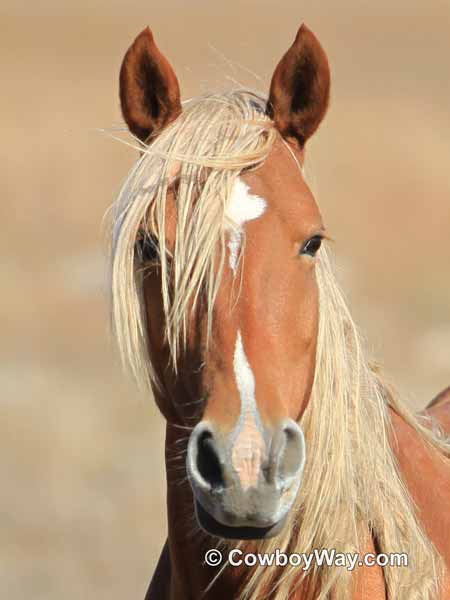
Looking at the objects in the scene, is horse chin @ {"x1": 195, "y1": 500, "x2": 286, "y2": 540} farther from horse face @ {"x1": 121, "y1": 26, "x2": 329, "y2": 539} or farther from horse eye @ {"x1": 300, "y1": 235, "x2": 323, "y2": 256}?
horse eye @ {"x1": 300, "y1": 235, "x2": 323, "y2": 256}

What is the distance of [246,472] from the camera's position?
234cm

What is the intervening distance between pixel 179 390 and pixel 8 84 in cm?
1393

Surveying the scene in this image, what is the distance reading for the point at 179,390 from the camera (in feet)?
8.82

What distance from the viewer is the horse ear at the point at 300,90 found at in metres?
2.93

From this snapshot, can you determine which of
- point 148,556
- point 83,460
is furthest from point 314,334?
point 83,460

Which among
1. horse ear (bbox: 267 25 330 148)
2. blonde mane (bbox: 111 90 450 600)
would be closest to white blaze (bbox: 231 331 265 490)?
blonde mane (bbox: 111 90 450 600)

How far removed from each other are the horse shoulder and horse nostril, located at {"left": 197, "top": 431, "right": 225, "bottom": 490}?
2.46 ft

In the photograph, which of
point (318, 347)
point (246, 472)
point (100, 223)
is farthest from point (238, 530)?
point (100, 223)

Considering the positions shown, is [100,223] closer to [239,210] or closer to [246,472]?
[239,210]

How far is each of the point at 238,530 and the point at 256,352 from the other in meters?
0.37

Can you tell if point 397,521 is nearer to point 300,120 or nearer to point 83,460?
point 300,120

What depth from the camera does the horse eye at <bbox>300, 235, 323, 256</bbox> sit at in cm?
271

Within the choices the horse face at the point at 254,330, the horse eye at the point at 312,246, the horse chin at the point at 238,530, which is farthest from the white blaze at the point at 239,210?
the horse chin at the point at 238,530

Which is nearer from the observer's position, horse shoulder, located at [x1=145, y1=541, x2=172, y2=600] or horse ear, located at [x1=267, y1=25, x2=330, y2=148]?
horse ear, located at [x1=267, y1=25, x2=330, y2=148]
